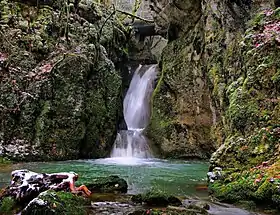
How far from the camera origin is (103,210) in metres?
5.79

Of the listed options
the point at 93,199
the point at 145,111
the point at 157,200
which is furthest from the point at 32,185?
the point at 145,111

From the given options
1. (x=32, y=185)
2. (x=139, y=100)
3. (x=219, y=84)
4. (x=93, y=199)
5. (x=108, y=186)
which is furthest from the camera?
(x=139, y=100)

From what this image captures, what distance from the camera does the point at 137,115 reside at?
21.8m

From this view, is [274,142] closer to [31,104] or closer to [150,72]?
[31,104]

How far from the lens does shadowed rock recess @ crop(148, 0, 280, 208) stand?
7723mm

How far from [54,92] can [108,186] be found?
376 inches

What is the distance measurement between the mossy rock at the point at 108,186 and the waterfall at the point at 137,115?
10174mm

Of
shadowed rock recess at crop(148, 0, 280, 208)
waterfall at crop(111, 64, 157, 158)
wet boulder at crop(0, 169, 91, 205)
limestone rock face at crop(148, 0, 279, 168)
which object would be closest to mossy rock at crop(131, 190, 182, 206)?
shadowed rock recess at crop(148, 0, 280, 208)

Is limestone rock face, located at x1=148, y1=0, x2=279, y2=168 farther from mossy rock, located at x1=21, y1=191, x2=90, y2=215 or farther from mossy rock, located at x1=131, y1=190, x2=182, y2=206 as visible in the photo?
mossy rock, located at x1=21, y1=191, x2=90, y2=215

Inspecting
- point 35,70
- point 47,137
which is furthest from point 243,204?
point 35,70

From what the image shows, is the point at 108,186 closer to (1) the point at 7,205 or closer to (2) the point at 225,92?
(1) the point at 7,205

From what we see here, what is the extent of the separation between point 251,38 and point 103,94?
957 cm

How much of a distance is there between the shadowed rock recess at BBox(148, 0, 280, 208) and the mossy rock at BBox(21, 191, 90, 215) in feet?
10.2

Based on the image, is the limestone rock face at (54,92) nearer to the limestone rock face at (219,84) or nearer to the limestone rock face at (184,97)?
the limestone rock face at (184,97)
